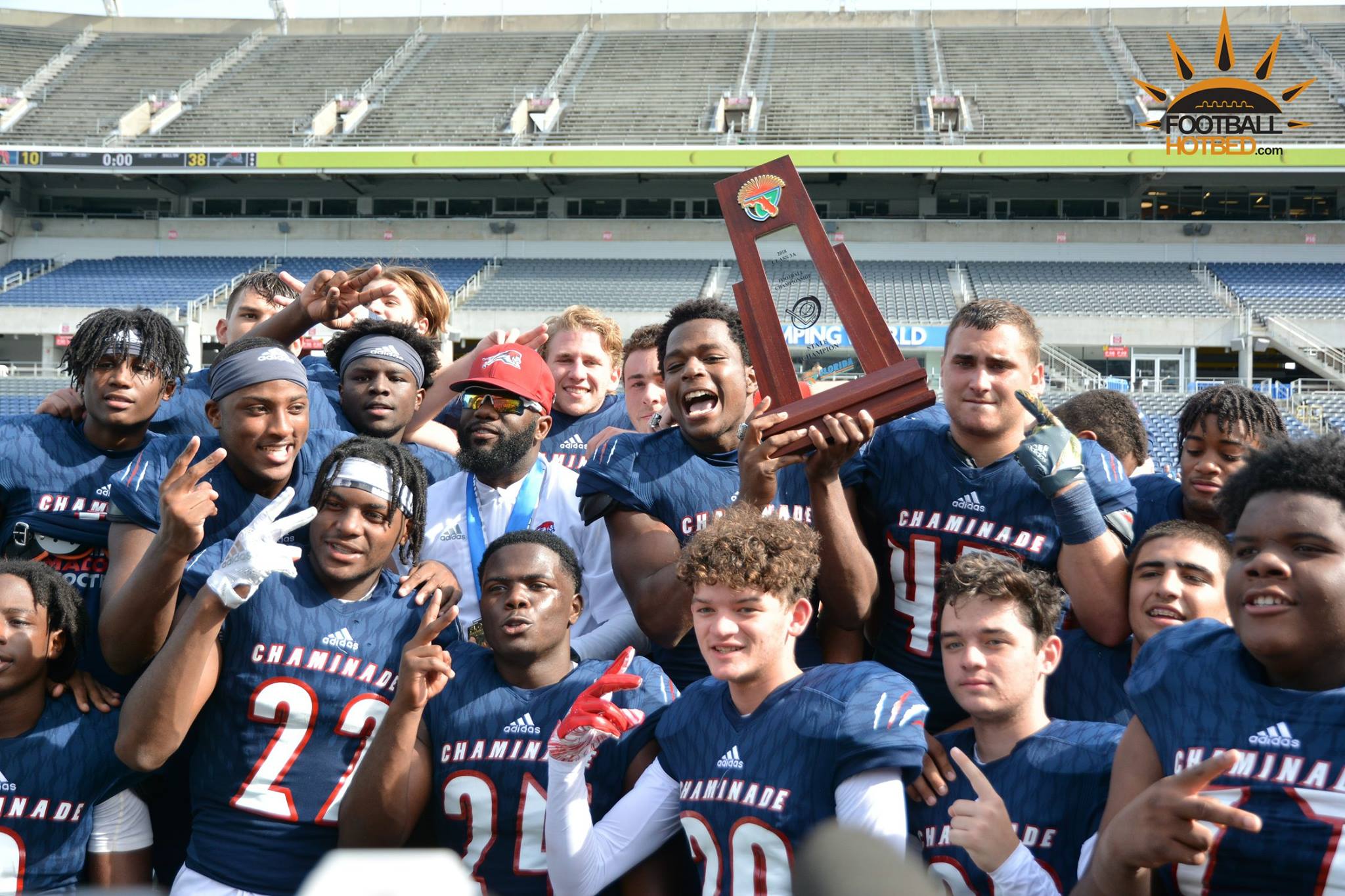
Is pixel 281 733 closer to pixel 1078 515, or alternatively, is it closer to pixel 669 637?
pixel 669 637

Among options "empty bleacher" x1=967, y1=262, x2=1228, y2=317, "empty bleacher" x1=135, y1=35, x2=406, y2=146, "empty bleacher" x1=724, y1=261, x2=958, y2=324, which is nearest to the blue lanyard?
"empty bleacher" x1=724, y1=261, x2=958, y2=324

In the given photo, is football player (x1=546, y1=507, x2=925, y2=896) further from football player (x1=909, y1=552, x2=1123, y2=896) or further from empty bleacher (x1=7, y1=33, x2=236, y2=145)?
empty bleacher (x1=7, y1=33, x2=236, y2=145)

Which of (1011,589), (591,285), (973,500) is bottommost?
(1011,589)

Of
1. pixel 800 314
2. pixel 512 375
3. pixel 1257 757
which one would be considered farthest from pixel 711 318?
pixel 1257 757

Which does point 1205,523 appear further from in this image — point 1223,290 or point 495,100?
point 495,100

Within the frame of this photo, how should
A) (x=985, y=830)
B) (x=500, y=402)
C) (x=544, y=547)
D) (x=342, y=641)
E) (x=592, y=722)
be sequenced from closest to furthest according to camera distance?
(x=985, y=830), (x=592, y=722), (x=342, y=641), (x=544, y=547), (x=500, y=402)

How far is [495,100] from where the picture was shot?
1198 inches

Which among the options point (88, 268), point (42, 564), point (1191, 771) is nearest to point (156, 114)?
point (88, 268)

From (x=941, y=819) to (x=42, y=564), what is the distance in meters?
2.74

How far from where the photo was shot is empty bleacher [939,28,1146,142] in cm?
2716

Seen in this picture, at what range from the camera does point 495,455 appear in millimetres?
4031

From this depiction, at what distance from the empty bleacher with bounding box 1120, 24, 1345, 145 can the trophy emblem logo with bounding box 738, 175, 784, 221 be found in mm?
25680

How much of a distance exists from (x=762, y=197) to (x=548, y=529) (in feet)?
4.52

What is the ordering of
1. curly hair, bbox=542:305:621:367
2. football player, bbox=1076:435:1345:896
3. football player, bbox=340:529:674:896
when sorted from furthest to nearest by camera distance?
curly hair, bbox=542:305:621:367, football player, bbox=340:529:674:896, football player, bbox=1076:435:1345:896
